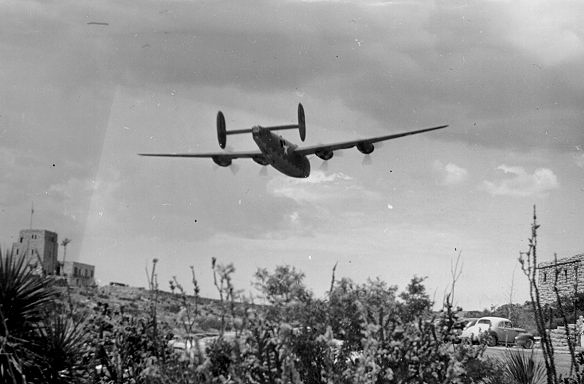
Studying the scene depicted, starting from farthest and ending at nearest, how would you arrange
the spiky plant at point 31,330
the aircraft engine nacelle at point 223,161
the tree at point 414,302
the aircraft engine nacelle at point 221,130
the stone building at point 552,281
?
the stone building at point 552,281 < the aircraft engine nacelle at point 223,161 < the aircraft engine nacelle at point 221,130 < the spiky plant at point 31,330 < the tree at point 414,302

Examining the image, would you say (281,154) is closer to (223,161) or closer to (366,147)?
(366,147)

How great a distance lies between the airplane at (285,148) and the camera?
31.1 m

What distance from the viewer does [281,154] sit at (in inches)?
1268

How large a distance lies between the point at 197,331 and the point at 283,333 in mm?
1254

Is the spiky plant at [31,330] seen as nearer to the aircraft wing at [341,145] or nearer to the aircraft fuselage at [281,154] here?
the aircraft fuselage at [281,154]

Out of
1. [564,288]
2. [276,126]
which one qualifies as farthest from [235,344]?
[564,288]

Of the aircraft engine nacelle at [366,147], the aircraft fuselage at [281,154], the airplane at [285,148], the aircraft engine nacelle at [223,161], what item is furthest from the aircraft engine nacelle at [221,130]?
the aircraft engine nacelle at [366,147]

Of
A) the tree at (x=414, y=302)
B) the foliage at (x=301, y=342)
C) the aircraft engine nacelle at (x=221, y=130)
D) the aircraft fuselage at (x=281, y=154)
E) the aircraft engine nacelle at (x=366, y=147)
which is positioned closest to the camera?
the foliage at (x=301, y=342)

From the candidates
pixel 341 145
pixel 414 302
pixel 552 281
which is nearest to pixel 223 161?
pixel 341 145

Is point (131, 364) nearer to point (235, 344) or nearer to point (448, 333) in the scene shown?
point (235, 344)

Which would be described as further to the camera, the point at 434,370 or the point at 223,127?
the point at 223,127

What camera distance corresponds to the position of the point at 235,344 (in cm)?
442

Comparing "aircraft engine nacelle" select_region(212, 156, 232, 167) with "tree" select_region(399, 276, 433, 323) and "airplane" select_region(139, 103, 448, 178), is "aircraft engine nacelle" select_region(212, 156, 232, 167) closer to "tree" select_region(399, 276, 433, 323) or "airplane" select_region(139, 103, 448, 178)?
"airplane" select_region(139, 103, 448, 178)

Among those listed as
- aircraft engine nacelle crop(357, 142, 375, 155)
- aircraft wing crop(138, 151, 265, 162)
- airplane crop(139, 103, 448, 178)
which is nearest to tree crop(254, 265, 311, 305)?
airplane crop(139, 103, 448, 178)
